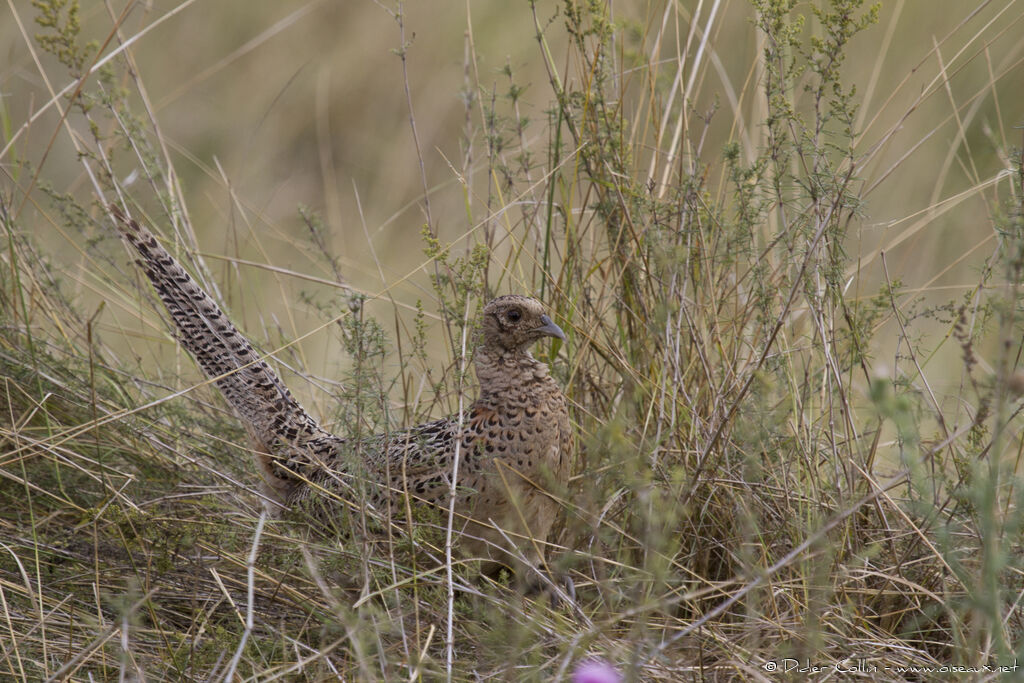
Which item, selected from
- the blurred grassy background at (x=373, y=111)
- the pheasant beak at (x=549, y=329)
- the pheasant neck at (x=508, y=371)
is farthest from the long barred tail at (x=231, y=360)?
the blurred grassy background at (x=373, y=111)

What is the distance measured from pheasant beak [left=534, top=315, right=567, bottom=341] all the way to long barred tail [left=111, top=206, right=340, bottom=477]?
34.6 inches

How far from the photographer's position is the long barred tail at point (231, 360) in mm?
3674

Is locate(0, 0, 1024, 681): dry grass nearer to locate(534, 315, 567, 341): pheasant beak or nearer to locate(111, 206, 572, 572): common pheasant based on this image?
locate(111, 206, 572, 572): common pheasant

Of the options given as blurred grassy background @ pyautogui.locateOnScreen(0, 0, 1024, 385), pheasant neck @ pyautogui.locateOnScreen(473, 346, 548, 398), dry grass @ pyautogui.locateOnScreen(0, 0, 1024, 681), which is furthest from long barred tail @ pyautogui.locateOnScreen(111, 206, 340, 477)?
blurred grassy background @ pyautogui.locateOnScreen(0, 0, 1024, 385)

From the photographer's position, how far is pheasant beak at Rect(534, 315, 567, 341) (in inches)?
125

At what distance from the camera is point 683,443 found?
332 cm

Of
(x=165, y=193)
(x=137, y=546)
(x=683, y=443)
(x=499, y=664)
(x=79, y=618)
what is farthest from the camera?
(x=165, y=193)

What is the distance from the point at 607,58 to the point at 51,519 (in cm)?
226

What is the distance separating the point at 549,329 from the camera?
125 inches

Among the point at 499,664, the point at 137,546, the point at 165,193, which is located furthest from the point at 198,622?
the point at 165,193

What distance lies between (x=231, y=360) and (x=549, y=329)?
124cm

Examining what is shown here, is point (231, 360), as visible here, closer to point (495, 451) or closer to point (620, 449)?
point (495, 451)

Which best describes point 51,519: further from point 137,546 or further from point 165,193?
point 165,193

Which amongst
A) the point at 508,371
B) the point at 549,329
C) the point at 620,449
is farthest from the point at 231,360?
the point at 620,449
